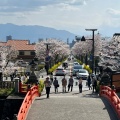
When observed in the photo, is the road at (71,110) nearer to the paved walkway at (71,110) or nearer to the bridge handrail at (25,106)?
the paved walkway at (71,110)

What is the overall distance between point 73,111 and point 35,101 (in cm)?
401

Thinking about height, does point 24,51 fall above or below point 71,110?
above

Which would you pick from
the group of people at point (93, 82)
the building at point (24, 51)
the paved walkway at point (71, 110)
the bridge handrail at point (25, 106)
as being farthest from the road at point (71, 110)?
the building at point (24, 51)

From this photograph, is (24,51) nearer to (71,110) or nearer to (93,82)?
(93,82)

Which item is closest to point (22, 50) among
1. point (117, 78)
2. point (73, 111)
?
point (117, 78)

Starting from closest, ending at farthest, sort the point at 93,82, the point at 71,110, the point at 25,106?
the point at 25,106 < the point at 71,110 < the point at 93,82

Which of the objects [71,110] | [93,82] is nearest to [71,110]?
[71,110]

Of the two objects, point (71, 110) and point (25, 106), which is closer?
point (25, 106)

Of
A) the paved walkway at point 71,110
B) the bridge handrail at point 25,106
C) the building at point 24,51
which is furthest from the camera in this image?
the building at point 24,51

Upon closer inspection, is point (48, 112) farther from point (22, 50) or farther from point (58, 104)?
point (22, 50)

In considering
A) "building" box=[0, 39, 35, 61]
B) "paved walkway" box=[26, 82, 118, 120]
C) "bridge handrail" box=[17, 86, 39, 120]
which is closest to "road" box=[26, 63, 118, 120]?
"paved walkway" box=[26, 82, 118, 120]

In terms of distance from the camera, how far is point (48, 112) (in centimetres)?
1861

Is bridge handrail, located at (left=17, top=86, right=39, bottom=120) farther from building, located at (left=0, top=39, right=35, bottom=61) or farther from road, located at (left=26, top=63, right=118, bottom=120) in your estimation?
building, located at (left=0, top=39, right=35, bottom=61)

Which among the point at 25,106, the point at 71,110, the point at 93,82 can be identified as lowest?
the point at 71,110
